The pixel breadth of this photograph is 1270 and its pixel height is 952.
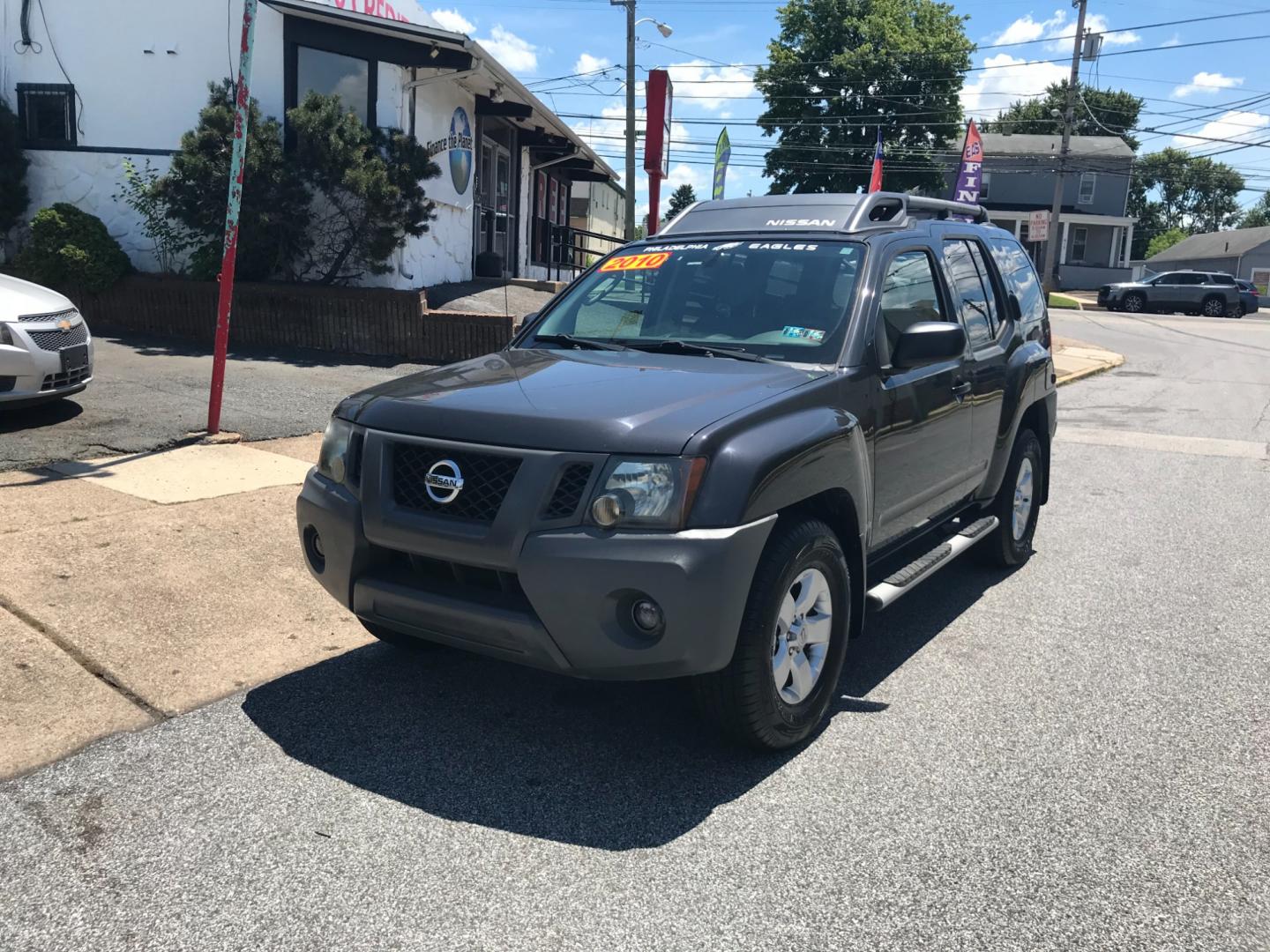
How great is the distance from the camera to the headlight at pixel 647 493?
3.11 m

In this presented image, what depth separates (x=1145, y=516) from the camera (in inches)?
293

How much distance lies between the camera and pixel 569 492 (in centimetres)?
319

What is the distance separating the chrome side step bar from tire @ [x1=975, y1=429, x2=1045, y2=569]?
0.78 ft

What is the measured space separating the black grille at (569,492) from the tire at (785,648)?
→ 0.63 meters

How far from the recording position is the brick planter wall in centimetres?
1255

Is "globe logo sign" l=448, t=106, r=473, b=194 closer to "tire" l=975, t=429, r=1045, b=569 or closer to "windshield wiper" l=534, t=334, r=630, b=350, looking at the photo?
"tire" l=975, t=429, r=1045, b=569

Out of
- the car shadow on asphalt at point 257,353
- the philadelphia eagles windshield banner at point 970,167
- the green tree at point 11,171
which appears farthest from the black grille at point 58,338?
the philadelphia eagles windshield banner at point 970,167

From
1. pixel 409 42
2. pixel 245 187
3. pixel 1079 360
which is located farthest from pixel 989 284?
pixel 1079 360

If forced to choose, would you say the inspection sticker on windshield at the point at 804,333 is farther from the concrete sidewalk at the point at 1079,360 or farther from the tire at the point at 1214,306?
the tire at the point at 1214,306

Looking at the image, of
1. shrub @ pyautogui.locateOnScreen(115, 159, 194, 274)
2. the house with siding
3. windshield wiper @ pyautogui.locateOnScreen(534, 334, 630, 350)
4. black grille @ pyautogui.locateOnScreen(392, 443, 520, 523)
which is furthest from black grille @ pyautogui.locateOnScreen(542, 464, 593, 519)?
the house with siding

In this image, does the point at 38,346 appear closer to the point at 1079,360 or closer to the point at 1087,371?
the point at 1087,371

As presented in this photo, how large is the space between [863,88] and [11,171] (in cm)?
4229

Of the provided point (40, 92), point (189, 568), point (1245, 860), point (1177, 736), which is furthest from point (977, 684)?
point (40, 92)

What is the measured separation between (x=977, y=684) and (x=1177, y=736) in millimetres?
757
